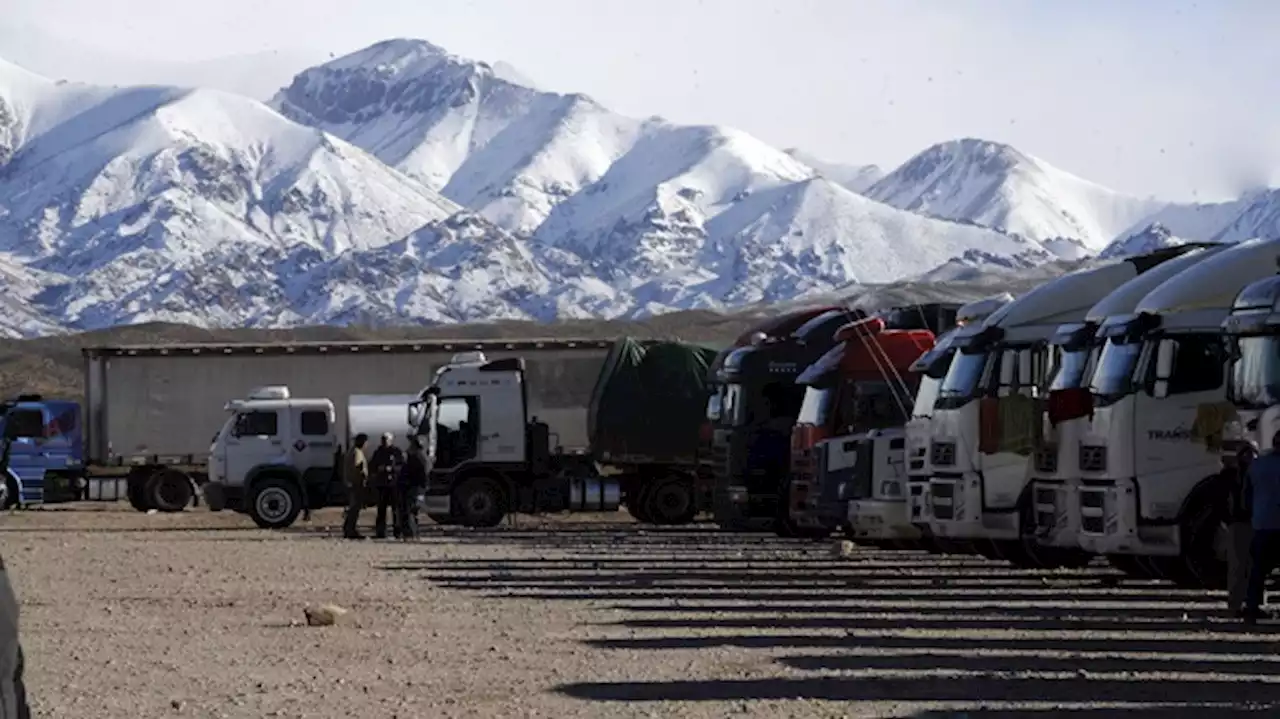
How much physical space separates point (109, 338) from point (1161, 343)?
497 feet

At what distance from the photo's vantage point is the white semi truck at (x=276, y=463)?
151 feet

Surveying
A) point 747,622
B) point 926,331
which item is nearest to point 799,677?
point 747,622

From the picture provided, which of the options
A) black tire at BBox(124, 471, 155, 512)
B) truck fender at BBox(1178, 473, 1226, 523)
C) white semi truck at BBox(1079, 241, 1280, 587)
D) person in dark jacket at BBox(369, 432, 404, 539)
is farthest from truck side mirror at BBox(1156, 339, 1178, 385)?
black tire at BBox(124, 471, 155, 512)

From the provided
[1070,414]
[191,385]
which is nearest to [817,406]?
[1070,414]

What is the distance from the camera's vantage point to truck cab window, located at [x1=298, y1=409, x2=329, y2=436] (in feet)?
152

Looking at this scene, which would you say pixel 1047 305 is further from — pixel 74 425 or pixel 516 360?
pixel 74 425

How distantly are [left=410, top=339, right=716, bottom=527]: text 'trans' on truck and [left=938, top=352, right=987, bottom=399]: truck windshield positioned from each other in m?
16.1

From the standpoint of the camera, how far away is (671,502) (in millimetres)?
47438

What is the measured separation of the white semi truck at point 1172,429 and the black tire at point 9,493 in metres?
33.3

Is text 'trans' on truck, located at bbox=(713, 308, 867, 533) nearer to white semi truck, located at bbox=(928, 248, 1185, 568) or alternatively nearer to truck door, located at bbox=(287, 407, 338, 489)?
white semi truck, located at bbox=(928, 248, 1185, 568)

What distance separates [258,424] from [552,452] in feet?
15.5

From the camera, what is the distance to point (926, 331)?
33500 millimetres

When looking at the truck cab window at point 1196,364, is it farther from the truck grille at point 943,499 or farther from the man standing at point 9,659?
the man standing at point 9,659

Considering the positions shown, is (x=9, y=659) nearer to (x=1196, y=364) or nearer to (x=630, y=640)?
(x=630, y=640)
